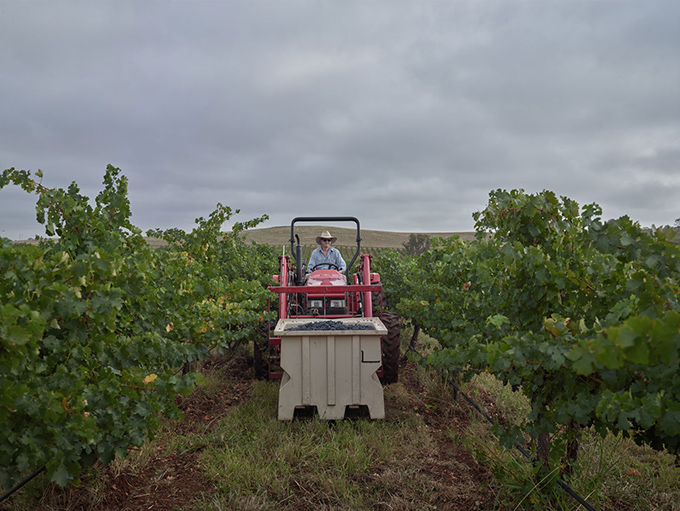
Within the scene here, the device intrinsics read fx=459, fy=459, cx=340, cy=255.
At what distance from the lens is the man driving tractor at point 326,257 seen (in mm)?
6902

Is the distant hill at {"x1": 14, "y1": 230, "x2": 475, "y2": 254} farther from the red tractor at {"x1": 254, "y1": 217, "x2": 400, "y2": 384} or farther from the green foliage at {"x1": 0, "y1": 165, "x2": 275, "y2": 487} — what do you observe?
the green foliage at {"x1": 0, "y1": 165, "x2": 275, "y2": 487}

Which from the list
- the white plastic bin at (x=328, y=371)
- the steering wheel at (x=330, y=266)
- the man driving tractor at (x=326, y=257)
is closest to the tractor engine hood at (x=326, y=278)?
the steering wheel at (x=330, y=266)

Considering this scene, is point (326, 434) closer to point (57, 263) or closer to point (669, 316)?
point (57, 263)

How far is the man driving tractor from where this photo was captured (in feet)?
22.6

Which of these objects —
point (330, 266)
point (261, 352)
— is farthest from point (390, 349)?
point (330, 266)

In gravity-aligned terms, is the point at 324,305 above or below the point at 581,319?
below

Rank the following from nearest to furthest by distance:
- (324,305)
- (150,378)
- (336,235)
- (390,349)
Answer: (150,378)
(390,349)
(324,305)
(336,235)

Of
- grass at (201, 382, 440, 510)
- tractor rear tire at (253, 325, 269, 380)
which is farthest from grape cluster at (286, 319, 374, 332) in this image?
tractor rear tire at (253, 325, 269, 380)

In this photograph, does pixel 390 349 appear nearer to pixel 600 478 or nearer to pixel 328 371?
pixel 328 371

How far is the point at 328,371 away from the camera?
4156mm

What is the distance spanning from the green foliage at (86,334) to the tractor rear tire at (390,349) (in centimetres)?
213

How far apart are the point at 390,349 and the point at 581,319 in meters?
3.15

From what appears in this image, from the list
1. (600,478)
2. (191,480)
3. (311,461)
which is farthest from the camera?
(311,461)

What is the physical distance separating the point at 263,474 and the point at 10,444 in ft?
5.14
